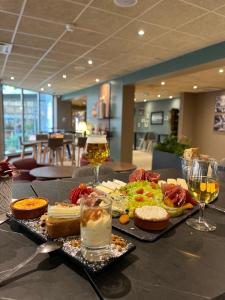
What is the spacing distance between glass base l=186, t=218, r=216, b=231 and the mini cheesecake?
0.15 metres

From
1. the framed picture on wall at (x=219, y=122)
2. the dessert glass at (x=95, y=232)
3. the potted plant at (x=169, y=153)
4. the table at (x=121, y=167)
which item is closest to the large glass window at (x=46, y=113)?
the framed picture on wall at (x=219, y=122)

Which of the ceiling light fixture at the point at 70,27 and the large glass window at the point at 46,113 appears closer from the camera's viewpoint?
the ceiling light fixture at the point at 70,27

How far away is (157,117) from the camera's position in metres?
12.3

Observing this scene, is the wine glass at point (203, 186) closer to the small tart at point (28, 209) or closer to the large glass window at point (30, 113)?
the small tart at point (28, 209)

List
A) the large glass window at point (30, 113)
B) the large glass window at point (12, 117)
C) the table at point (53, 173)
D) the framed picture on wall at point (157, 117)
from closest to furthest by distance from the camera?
1. the table at point (53, 173)
2. the large glass window at point (12, 117)
3. the large glass window at point (30, 113)
4. the framed picture on wall at point (157, 117)

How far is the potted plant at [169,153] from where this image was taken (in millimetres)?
4457

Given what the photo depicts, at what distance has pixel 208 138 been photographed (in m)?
9.09

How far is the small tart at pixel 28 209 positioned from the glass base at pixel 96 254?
332 millimetres

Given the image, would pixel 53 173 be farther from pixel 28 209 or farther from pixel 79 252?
pixel 79 252

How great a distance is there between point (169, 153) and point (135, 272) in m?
4.10

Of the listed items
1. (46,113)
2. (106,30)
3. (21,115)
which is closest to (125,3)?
(106,30)

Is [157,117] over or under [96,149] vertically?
over

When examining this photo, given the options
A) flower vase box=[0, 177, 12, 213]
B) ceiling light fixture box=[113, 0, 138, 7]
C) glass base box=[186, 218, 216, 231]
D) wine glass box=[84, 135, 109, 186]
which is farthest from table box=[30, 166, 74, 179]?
glass base box=[186, 218, 216, 231]

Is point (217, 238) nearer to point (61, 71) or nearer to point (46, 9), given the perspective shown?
point (46, 9)
